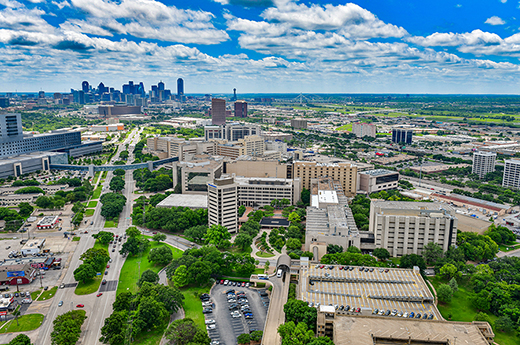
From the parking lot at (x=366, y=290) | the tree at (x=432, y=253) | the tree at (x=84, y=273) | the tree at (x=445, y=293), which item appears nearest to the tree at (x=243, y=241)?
the parking lot at (x=366, y=290)

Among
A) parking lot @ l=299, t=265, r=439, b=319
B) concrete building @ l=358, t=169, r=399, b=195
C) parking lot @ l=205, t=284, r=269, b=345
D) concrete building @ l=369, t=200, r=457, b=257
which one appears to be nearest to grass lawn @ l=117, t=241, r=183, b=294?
parking lot @ l=205, t=284, r=269, b=345

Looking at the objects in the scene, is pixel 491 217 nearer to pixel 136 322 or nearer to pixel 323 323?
pixel 323 323

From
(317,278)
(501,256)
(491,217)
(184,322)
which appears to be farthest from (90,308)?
(491,217)

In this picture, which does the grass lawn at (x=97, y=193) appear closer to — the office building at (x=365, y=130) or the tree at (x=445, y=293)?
the tree at (x=445, y=293)

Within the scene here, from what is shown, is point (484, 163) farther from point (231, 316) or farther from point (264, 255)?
point (231, 316)

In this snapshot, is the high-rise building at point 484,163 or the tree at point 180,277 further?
the high-rise building at point 484,163

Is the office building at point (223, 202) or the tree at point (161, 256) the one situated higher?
the office building at point (223, 202)
